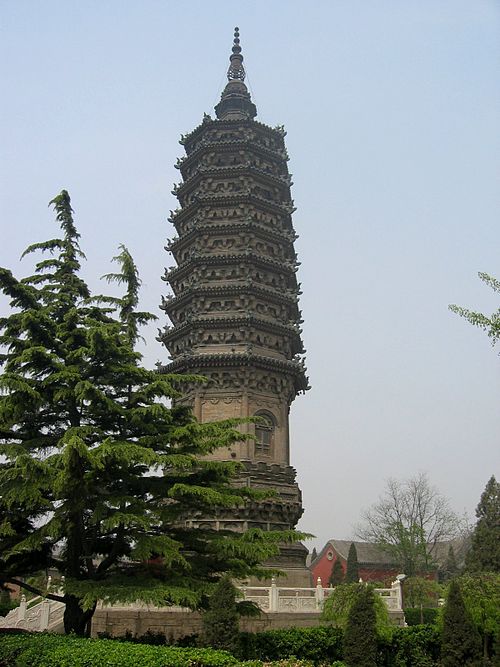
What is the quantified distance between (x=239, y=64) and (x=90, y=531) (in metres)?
29.1

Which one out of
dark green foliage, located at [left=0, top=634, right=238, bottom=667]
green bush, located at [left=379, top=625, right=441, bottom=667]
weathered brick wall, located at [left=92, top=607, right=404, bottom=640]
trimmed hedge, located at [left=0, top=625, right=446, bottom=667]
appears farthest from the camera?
weathered brick wall, located at [left=92, top=607, right=404, bottom=640]

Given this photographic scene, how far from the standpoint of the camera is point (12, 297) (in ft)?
50.8

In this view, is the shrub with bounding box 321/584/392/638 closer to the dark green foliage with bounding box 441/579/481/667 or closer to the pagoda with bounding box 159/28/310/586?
the dark green foliage with bounding box 441/579/481/667

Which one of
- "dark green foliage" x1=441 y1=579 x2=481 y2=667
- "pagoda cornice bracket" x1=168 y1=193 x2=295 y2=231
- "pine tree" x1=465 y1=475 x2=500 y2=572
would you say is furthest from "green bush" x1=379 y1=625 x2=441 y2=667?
"pagoda cornice bracket" x1=168 y1=193 x2=295 y2=231

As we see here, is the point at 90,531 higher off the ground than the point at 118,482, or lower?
lower

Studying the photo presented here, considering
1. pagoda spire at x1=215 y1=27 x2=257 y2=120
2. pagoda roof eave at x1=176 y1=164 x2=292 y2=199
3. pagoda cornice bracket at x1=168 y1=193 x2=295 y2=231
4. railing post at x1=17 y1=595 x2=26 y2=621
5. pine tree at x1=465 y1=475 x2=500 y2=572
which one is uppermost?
pagoda spire at x1=215 y1=27 x2=257 y2=120

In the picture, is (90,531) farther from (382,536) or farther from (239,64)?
(382,536)

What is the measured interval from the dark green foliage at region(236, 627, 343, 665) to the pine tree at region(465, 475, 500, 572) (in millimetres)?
19483

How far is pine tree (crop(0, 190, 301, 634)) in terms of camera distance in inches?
528

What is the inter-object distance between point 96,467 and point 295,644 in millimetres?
6897

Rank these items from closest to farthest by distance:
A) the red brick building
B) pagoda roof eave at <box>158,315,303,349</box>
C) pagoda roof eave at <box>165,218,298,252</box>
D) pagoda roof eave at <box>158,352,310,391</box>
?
pagoda roof eave at <box>158,352,310,391</box>, pagoda roof eave at <box>158,315,303,349</box>, pagoda roof eave at <box>165,218,298,252</box>, the red brick building

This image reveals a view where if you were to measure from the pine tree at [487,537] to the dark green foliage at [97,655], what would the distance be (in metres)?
25.0

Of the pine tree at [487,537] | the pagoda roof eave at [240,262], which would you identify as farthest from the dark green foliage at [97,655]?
the pine tree at [487,537]

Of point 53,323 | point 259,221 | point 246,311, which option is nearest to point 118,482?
point 53,323
